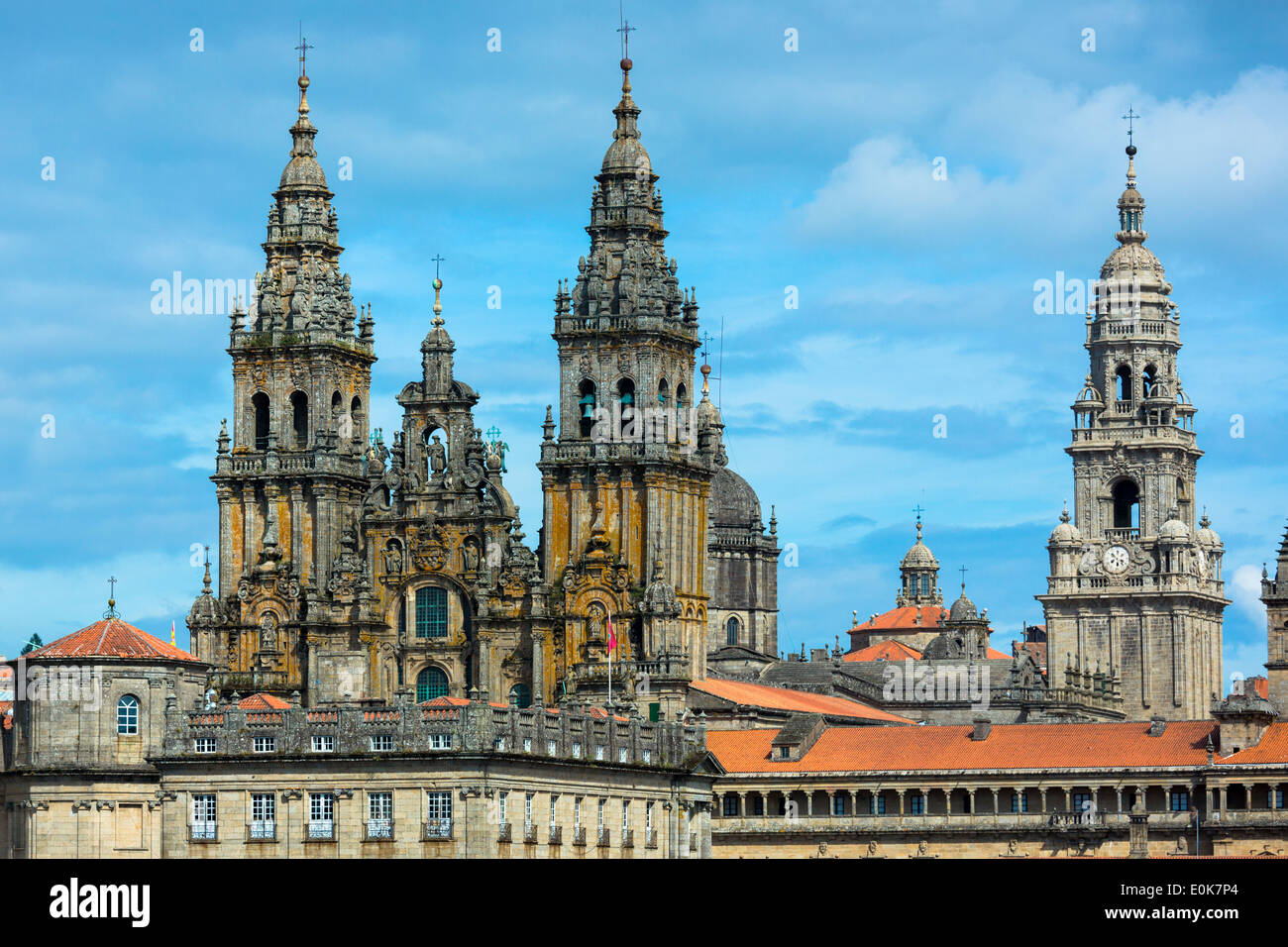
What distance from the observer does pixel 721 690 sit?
474 feet

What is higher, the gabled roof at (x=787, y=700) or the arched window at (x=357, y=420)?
the arched window at (x=357, y=420)

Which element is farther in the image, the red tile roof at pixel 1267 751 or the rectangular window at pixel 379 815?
the red tile roof at pixel 1267 751

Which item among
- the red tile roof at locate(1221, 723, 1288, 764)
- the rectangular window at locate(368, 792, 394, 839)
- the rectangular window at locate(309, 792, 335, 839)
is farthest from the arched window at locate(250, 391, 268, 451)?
the red tile roof at locate(1221, 723, 1288, 764)

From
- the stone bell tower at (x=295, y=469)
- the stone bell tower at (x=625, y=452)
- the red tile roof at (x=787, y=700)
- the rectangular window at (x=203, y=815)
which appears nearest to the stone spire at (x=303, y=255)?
the stone bell tower at (x=295, y=469)

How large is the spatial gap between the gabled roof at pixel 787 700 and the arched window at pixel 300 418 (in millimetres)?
26159

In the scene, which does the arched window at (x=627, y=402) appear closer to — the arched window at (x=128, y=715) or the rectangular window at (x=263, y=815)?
the arched window at (x=128, y=715)

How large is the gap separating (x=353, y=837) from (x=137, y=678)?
2012 centimetres

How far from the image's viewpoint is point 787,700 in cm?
15175

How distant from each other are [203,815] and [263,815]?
2.83 meters

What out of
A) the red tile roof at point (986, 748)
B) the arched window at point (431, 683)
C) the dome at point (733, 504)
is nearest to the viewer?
the red tile roof at point (986, 748)

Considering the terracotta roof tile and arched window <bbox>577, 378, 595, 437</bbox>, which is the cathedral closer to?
arched window <bbox>577, 378, 595, 437</bbox>

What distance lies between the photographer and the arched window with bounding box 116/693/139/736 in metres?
120

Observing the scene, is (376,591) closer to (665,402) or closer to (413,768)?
(665,402)

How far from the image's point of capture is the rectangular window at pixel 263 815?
346 feet
